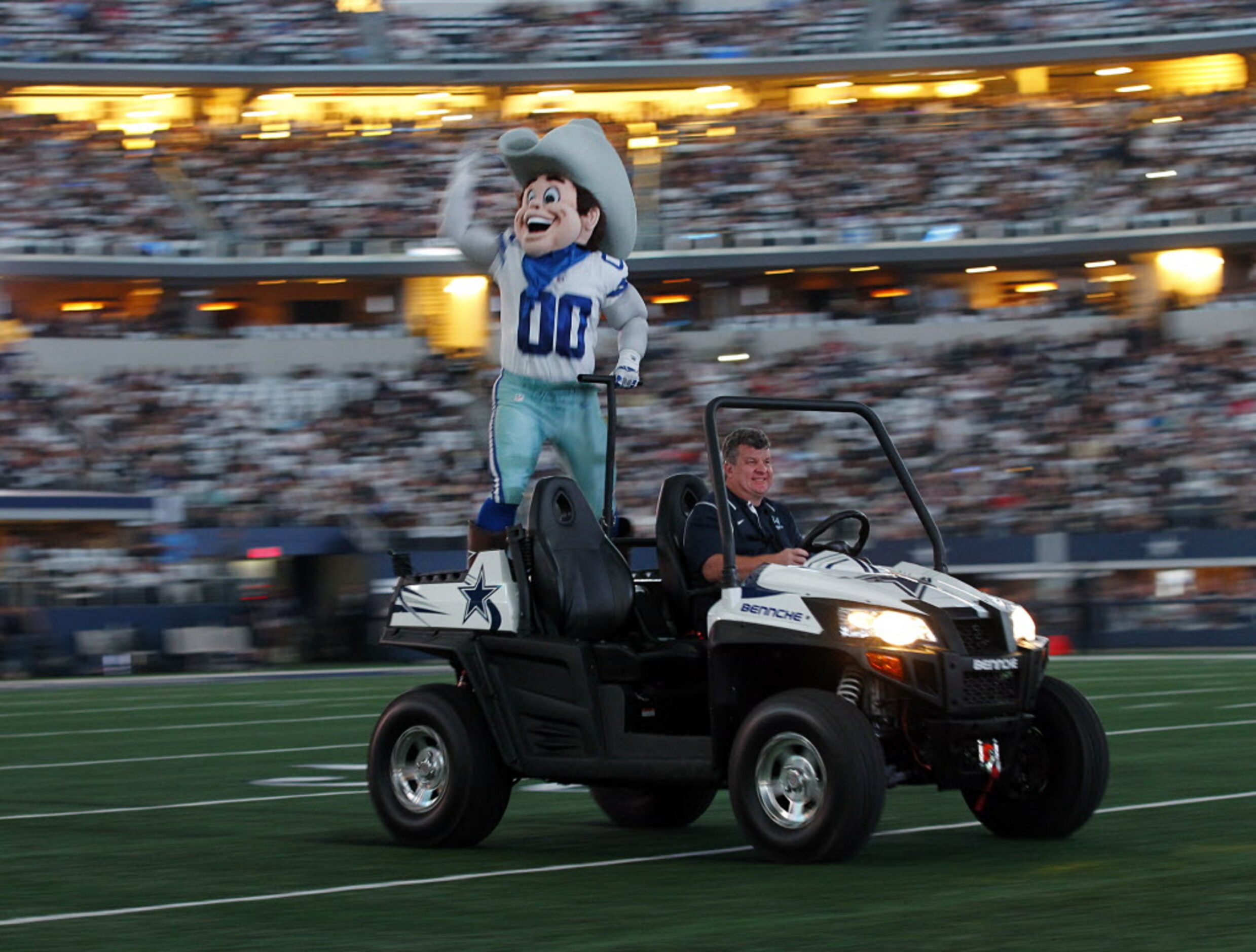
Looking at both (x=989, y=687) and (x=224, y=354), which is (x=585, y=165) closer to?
(x=989, y=687)

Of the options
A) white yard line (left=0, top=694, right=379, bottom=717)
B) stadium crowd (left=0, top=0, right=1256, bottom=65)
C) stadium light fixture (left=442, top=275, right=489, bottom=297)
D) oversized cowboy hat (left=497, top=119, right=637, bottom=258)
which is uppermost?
stadium crowd (left=0, top=0, right=1256, bottom=65)

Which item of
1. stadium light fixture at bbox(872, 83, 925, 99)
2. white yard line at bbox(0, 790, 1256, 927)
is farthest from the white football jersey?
stadium light fixture at bbox(872, 83, 925, 99)

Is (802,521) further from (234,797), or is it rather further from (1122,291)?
(234,797)

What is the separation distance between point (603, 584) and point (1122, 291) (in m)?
34.1

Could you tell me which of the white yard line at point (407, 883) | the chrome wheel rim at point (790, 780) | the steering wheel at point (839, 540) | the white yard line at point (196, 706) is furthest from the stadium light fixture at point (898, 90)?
the chrome wheel rim at point (790, 780)

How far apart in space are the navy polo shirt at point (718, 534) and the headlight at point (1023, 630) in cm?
87

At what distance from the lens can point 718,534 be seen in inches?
317

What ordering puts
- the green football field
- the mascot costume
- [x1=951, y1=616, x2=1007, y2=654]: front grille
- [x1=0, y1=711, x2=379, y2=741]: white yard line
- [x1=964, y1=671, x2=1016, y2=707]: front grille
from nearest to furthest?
1. the green football field
2. [x1=964, y1=671, x2=1016, y2=707]: front grille
3. [x1=951, y1=616, x2=1007, y2=654]: front grille
4. the mascot costume
5. [x1=0, y1=711, x2=379, y2=741]: white yard line

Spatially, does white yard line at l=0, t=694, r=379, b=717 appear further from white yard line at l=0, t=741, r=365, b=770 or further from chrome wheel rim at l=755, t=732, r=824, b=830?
chrome wheel rim at l=755, t=732, r=824, b=830

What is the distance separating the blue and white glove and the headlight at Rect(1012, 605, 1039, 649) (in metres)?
1.99

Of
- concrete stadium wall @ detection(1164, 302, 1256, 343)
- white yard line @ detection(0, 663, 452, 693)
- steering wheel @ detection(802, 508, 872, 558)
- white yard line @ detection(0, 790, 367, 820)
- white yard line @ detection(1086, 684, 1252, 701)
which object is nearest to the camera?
steering wheel @ detection(802, 508, 872, 558)

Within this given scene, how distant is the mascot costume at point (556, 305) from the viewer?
919 cm

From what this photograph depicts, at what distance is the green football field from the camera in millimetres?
5898

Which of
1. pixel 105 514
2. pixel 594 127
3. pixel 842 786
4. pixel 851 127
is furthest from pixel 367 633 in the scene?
pixel 842 786
